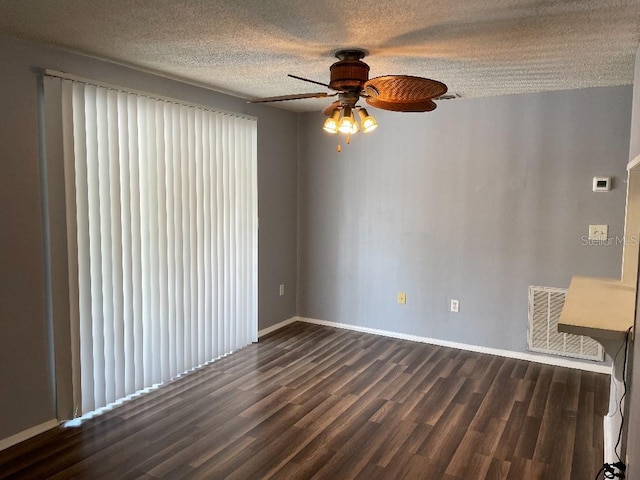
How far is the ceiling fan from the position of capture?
216cm

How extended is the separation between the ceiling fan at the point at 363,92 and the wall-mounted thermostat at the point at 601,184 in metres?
2.00

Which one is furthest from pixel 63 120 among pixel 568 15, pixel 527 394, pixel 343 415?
pixel 527 394

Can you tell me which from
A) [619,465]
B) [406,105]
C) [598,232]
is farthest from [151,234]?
[598,232]

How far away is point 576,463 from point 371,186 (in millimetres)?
2920

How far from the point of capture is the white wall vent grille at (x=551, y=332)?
12.9ft

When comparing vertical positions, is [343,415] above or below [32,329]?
below

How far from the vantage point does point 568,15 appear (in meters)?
2.14

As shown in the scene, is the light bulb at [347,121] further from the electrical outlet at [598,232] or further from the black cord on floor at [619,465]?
the electrical outlet at [598,232]

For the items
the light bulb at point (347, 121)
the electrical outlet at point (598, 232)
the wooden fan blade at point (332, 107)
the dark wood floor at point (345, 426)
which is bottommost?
the dark wood floor at point (345, 426)

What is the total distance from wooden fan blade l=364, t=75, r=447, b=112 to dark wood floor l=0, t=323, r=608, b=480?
189 cm

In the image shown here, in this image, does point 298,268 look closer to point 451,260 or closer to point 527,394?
point 451,260

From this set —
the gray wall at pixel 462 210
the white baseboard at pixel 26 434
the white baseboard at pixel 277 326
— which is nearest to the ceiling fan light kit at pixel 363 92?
the gray wall at pixel 462 210

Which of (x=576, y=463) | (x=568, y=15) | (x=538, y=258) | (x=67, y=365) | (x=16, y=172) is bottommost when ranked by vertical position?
(x=576, y=463)

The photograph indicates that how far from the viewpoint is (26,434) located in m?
2.80
